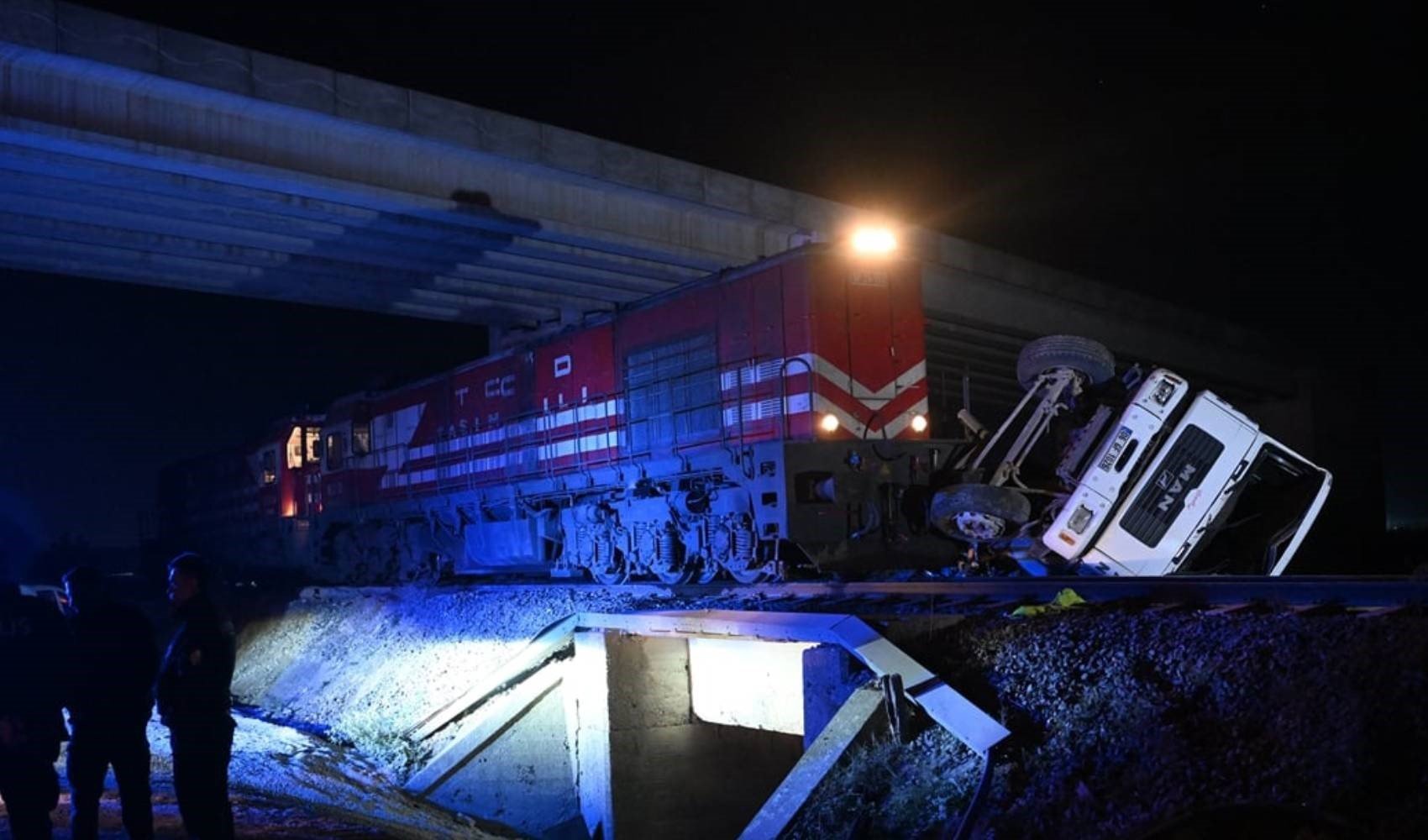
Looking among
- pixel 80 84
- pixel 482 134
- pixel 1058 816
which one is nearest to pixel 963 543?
pixel 1058 816

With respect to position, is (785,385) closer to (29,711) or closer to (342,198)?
(342,198)

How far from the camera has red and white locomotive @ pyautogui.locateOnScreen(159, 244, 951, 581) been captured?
470 inches

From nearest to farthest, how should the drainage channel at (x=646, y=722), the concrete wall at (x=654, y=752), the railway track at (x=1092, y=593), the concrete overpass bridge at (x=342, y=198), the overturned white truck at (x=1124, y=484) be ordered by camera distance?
the railway track at (x=1092, y=593) → the drainage channel at (x=646, y=722) → the concrete wall at (x=654, y=752) → the overturned white truck at (x=1124, y=484) → the concrete overpass bridge at (x=342, y=198)

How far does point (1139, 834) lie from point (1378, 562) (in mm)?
18586

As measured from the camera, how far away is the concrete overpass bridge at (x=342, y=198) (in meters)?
13.6

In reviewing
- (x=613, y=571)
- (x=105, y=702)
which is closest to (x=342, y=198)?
(x=613, y=571)

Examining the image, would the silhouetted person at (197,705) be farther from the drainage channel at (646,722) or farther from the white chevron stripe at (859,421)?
the white chevron stripe at (859,421)

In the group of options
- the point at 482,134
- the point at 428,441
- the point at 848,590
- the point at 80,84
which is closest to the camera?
the point at 848,590

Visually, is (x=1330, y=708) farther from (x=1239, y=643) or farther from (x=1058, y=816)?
(x=1058, y=816)

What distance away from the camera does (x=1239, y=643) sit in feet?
17.6

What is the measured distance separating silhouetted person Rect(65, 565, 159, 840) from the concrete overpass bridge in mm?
9515

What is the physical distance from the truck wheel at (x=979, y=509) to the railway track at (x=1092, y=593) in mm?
1476

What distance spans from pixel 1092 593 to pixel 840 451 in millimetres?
4404

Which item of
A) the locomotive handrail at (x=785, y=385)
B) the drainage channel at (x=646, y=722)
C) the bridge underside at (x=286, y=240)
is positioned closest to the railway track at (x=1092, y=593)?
the drainage channel at (x=646, y=722)
